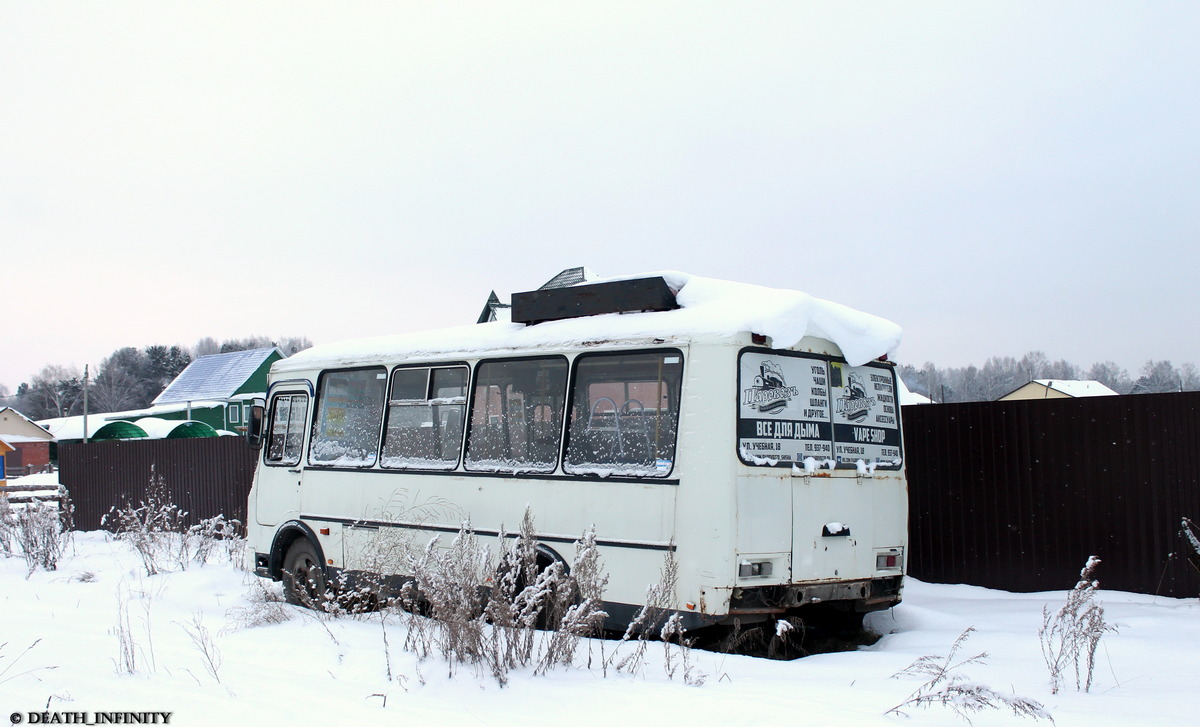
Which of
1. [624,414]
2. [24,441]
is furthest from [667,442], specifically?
[24,441]

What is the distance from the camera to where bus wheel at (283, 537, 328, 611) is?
8.89 m

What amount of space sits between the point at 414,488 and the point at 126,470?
13.5 meters

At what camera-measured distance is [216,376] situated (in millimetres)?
50719

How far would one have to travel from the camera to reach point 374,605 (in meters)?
8.27

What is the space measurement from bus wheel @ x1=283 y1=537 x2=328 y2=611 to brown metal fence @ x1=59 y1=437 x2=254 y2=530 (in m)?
6.76

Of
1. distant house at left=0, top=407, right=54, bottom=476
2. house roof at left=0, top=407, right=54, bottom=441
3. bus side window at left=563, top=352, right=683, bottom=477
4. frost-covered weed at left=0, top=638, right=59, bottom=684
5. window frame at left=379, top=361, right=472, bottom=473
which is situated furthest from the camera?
house roof at left=0, top=407, right=54, bottom=441

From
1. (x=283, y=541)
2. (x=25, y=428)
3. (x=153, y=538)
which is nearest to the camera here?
(x=283, y=541)

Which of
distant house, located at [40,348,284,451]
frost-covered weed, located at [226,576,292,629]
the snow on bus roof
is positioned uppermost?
distant house, located at [40,348,284,451]

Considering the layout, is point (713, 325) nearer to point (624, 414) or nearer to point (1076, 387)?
point (624, 414)

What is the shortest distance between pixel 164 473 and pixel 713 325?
15156 mm

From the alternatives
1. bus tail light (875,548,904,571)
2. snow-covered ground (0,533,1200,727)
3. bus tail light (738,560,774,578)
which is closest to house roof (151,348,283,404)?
snow-covered ground (0,533,1200,727)

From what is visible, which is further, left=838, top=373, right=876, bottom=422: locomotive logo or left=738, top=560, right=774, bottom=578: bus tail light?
left=838, top=373, right=876, bottom=422: locomotive logo

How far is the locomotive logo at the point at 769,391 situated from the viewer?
636cm

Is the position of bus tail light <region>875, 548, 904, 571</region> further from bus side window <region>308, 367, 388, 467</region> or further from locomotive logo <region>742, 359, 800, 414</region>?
bus side window <region>308, 367, 388, 467</region>
